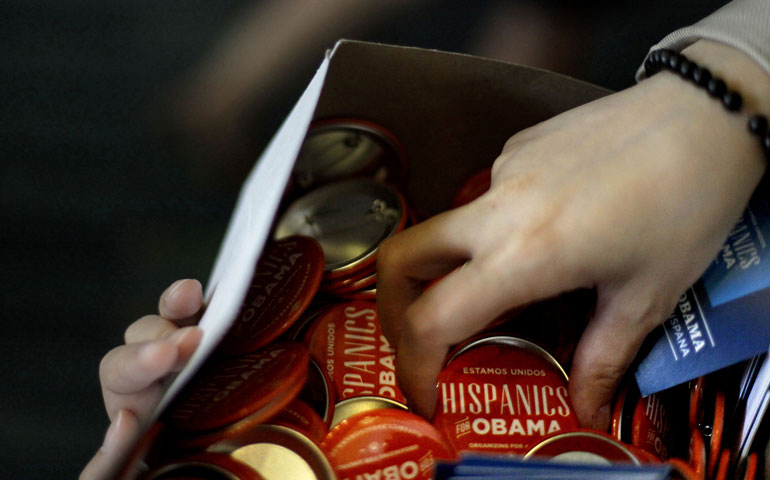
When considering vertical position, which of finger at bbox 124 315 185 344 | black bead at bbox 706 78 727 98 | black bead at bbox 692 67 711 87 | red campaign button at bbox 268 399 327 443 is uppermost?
black bead at bbox 692 67 711 87

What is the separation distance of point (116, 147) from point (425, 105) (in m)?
1.08

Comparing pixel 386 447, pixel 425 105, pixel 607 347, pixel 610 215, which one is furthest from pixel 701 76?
pixel 386 447


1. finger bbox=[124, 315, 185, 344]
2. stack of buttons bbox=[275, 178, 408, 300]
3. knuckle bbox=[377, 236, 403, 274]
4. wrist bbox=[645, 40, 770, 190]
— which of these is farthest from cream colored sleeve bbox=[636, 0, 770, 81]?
finger bbox=[124, 315, 185, 344]

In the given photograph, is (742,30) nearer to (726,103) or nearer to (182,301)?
(726,103)

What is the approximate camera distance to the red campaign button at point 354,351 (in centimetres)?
106

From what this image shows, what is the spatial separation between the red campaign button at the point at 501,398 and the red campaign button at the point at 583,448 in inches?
0.9

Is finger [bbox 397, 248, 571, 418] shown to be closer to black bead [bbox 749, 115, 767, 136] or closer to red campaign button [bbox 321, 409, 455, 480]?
red campaign button [bbox 321, 409, 455, 480]

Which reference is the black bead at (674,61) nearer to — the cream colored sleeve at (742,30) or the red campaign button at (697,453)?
the cream colored sleeve at (742,30)

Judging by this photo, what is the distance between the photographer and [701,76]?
79 centimetres

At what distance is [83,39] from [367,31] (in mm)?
916

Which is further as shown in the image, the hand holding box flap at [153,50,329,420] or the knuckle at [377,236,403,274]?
the knuckle at [377,236,403,274]

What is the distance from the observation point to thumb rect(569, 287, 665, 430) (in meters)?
0.81

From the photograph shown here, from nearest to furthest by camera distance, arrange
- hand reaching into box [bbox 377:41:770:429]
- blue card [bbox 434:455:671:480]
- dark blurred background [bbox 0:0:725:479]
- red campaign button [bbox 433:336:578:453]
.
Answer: blue card [bbox 434:455:671:480], hand reaching into box [bbox 377:41:770:429], red campaign button [bbox 433:336:578:453], dark blurred background [bbox 0:0:725:479]

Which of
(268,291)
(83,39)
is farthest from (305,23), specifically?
(83,39)
